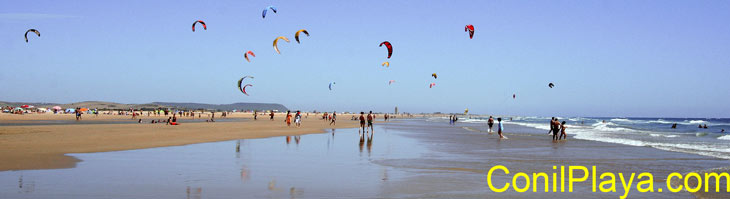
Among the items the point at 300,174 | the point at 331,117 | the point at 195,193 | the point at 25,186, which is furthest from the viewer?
the point at 331,117

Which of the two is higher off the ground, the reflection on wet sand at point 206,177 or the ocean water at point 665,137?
the reflection on wet sand at point 206,177

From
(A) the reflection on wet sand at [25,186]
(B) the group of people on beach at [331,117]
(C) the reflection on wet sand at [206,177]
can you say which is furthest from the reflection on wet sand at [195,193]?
(B) the group of people on beach at [331,117]

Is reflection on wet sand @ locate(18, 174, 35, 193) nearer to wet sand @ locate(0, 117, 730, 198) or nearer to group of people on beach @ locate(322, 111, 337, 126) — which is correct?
wet sand @ locate(0, 117, 730, 198)

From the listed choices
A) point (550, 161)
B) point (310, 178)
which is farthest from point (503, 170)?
point (310, 178)

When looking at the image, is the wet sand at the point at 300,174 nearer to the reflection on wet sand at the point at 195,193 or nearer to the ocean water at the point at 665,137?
the reflection on wet sand at the point at 195,193

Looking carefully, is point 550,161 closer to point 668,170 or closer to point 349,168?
point 668,170

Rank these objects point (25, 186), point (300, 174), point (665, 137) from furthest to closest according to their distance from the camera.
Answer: point (665, 137)
point (300, 174)
point (25, 186)

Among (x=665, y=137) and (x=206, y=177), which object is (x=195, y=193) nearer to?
(x=206, y=177)

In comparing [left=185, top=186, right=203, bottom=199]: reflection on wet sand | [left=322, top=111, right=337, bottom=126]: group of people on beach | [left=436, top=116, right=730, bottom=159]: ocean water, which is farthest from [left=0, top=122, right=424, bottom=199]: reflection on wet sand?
[left=322, top=111, right=337, bottom=126]: group of people on beach

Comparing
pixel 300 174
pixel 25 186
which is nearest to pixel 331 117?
pixel 300 174

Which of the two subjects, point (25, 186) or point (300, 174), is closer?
point (25, 186)

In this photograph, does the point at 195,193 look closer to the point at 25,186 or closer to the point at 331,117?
the point at 25,186

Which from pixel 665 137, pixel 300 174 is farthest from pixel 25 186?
pixel 665 137

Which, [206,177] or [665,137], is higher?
[206,177]
